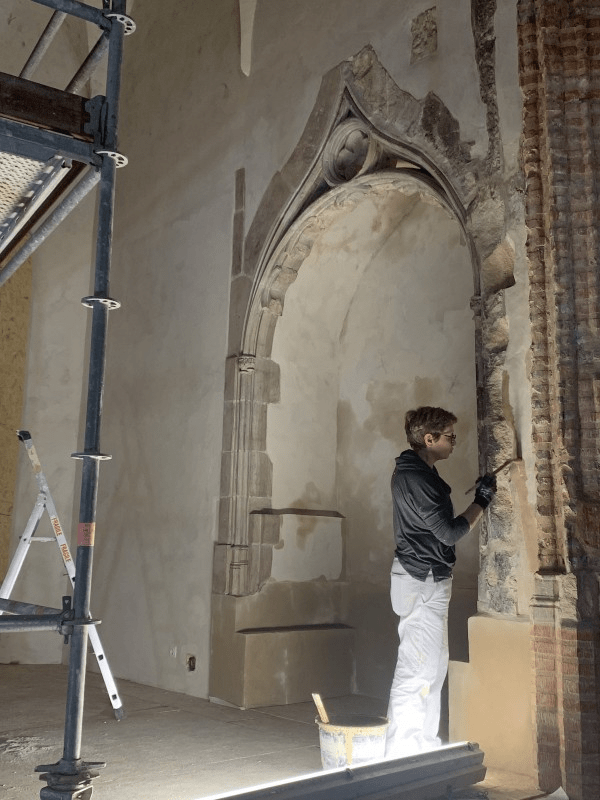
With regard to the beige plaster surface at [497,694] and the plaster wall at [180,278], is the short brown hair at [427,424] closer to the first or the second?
the beige plaster surface at [497,694]

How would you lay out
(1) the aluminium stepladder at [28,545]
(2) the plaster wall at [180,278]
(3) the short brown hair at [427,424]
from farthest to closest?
(2) the plaster wall at [180,278] → (1) the aluminium stepladder at [28,545] → (3) the short brown hair at [427,424]

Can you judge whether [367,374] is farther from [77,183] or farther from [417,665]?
[77,183]

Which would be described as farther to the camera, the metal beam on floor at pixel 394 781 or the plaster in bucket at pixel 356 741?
the plaster in bucket at pixel 356 741

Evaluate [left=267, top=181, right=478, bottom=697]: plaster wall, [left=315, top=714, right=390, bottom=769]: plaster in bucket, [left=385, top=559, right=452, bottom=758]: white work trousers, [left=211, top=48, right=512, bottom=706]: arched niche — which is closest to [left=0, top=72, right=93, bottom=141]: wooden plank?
[left=385, top=559, right=452, bottom=758]: white work trousers

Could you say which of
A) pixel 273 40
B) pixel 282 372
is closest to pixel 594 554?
pixel 282 372

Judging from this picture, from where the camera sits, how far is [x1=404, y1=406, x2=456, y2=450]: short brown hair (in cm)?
399

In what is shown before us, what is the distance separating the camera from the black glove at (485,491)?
13.3 feet

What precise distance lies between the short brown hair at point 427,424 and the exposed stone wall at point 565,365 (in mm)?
435

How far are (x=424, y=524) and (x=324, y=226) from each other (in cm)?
277

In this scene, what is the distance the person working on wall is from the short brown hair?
0.11 m

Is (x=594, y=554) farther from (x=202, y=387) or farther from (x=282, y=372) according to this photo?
(x=202, y=387)

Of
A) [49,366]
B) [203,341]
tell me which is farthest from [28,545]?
[49,366]

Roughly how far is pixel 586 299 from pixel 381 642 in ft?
10.5

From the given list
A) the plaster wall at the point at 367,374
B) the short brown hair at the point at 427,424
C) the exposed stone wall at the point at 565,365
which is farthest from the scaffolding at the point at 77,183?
the plaster wall at the point at 367,374
